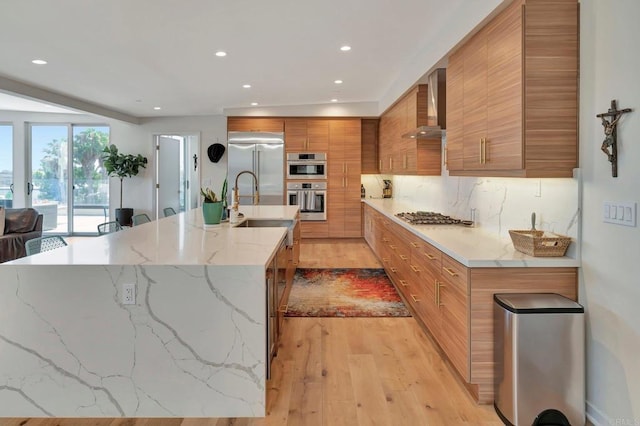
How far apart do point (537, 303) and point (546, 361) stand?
282 mm

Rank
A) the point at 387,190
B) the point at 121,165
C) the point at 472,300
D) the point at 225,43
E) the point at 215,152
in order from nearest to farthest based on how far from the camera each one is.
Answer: the point at 472,300 → the point at 225,43 → the point at 387,190 → the point at 121,165 → the point at 215,152

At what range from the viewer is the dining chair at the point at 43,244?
273 centimetres

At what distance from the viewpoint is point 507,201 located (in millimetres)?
3078

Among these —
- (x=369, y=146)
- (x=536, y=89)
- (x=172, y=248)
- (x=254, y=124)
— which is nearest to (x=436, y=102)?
(x=536, y=89)

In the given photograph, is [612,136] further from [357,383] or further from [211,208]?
[211,208]

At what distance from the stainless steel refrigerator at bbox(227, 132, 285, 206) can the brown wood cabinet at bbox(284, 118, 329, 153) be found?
0.17 m

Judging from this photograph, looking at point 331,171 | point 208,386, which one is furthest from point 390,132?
point 208,386

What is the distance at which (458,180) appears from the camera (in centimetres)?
417

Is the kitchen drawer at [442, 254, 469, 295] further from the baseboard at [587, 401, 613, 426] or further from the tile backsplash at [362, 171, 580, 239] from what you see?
the baseboard at [587, 401, 613, 426]

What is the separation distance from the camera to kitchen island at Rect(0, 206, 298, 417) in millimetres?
2018

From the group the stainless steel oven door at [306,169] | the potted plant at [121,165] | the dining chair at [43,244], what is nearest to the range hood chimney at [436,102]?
the dining chair at [43,244]

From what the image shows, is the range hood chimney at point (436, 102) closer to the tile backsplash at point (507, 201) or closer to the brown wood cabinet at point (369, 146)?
the tile backsplash at point (507, 201)

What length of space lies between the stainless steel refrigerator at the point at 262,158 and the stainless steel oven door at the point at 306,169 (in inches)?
6.8

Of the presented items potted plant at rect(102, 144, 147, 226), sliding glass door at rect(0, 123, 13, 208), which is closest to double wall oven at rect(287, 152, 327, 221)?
potted plant at rect(102, 144, 147, 226)
